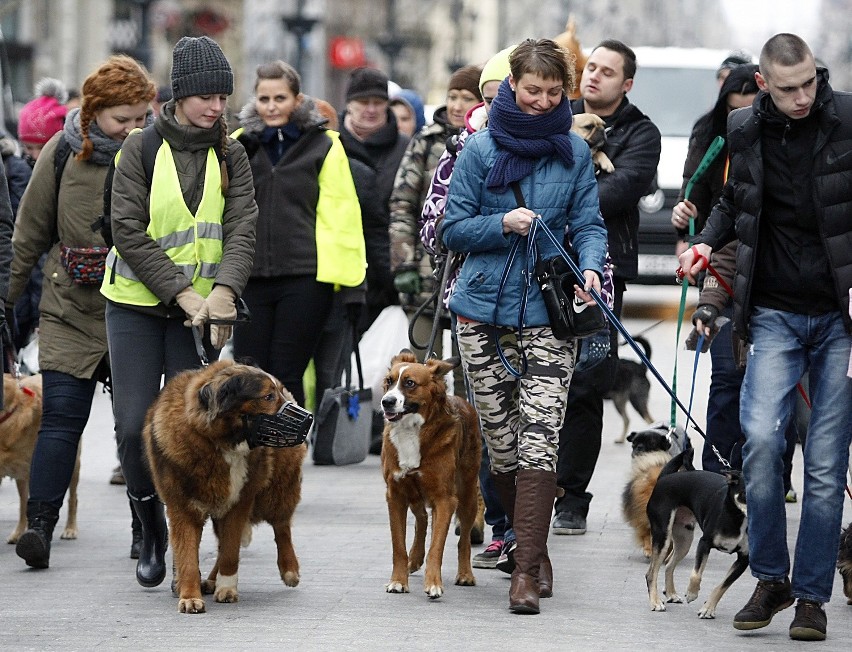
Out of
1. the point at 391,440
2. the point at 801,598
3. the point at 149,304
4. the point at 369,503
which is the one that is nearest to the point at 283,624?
the point at 391,440

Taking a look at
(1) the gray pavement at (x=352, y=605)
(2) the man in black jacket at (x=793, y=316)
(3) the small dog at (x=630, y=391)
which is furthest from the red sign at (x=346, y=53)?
(2) the man in black jacket at (x=793, y=316)

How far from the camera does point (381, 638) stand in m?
5.92

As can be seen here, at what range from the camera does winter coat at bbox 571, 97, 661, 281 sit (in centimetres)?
786

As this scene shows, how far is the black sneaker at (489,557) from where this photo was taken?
7.43m

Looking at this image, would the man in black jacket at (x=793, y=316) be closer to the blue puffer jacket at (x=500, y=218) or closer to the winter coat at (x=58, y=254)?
the blue puffer jacket at (x=500, y=218)

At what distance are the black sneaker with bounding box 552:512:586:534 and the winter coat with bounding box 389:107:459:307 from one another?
5.01 ft

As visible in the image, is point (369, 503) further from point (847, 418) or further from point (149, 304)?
point (847, 418)

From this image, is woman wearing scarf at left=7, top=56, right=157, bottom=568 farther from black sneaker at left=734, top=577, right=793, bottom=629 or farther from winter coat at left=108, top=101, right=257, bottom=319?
black sneaker at left=734, top=577, right=793, bottom=629

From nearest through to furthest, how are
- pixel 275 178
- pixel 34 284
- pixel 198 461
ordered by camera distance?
1. pixel 198 461
2. pixel 275 178
3. pixel 34 284

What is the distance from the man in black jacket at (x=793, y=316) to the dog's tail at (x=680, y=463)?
2.62 feet

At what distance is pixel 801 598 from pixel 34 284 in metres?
5.44

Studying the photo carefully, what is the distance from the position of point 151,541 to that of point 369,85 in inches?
187

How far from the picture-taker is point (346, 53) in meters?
67.0

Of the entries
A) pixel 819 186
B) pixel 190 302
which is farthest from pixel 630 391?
pixel 819 186
